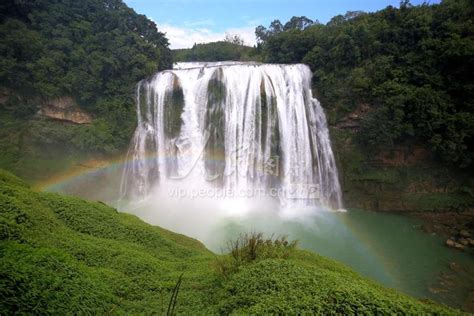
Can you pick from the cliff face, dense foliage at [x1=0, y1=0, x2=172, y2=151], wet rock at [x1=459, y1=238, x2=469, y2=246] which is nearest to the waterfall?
the cliff face

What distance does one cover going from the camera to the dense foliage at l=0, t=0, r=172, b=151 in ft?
52.1

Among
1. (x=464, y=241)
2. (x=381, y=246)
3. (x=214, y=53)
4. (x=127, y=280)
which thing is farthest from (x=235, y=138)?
(x=214, y=53)

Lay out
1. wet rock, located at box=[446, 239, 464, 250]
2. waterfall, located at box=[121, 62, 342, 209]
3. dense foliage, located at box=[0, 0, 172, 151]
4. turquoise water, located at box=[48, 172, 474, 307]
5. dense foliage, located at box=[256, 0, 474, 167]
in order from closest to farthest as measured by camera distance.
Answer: turquoise water, located at box=[48, 172, 474, 307]
wet rock, located at box=[446, 239, 464, 250]
dense foliage, located at box=[256, 0, 474, 167]
waterfall, located at box=[121, 62, 342, 209]
dense foliage, located at box=[0, 0, 172, 151]

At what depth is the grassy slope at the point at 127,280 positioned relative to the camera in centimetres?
305

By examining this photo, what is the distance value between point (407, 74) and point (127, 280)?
16747 millimetres

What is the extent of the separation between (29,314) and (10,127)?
1778cm

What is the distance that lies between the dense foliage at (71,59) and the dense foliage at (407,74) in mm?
11631

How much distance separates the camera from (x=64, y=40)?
55.6 feet

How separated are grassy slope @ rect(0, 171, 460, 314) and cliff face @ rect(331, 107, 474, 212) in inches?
428

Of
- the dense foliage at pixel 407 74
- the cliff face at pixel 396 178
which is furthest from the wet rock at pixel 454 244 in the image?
the dense foliage at pixel 407 74

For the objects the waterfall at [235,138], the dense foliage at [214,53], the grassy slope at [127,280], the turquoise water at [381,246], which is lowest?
the turquoise water at [381,246]

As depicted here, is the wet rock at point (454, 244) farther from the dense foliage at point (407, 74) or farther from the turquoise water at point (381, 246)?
the dense foliage at point (407, 74)

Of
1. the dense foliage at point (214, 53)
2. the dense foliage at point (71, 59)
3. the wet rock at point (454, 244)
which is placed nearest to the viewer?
the wet rock at point (454, 244)

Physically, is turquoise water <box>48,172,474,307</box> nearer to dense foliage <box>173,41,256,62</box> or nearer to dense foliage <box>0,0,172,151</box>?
dense foliage <box>0,0,172,151</box>
